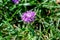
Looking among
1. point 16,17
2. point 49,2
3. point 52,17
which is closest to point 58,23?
point 52,17

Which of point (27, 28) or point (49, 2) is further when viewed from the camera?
point (49, 2)

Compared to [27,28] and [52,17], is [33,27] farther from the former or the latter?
[52,17]

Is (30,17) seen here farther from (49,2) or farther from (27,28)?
(49,2)

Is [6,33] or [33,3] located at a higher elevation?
[33,3]
